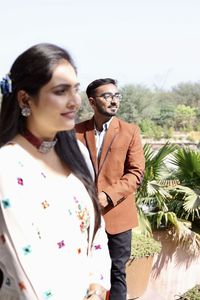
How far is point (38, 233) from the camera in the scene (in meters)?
1.19

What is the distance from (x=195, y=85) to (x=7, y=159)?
53097 millimetres

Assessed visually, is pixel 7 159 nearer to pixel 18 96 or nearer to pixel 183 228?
pixel 18 96

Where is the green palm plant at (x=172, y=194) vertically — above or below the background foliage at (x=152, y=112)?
above

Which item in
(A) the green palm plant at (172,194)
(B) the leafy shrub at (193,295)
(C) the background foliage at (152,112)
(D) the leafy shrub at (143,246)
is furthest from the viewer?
(C) the background foliage at (152,112)

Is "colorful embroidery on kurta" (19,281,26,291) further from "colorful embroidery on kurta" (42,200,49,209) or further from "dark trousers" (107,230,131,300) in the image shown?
"dark trousers" (107,230,131,300)

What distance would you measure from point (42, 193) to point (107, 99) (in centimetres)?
157

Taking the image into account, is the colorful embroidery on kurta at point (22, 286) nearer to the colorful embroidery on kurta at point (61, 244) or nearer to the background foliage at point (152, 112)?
the colorful embroidery on kurta at point (61, 244)

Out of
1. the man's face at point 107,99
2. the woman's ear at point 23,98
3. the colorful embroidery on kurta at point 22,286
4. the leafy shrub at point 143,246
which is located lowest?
the leafy shrub at point 143,246

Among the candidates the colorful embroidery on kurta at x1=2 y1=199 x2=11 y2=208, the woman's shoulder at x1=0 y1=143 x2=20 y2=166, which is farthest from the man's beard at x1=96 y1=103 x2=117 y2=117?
the colorful embroidery on kurta at x1=2 y1=199 x2=11 y2=208

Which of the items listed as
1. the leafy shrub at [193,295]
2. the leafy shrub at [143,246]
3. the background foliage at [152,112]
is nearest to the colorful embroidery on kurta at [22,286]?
the leafy shrub at [193,295]

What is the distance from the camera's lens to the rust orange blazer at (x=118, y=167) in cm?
275

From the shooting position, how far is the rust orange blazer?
9.03 feet

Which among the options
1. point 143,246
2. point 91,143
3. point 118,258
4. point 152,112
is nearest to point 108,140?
point 91,143

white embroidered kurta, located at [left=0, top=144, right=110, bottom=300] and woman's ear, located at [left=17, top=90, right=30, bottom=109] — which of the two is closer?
white embroidered kurta, located at [left=0, top=144, right=110, bottom=300]
